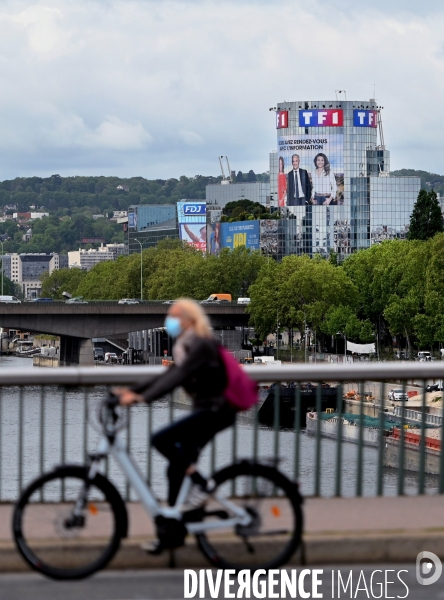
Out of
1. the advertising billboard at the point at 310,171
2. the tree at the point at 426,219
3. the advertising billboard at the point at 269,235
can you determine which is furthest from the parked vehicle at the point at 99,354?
the tree at the point at 426,219

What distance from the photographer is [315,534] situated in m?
8.70

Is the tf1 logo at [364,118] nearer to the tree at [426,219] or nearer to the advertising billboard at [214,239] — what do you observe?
the advertising billboard at [214,239]

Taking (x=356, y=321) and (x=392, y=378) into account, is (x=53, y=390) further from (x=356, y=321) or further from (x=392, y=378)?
(x=392, y=378)

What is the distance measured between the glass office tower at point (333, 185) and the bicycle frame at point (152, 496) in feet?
542

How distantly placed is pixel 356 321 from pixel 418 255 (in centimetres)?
804

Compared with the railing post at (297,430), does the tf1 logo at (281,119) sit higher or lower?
higher

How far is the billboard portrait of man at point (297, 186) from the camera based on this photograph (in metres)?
176

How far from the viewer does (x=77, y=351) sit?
110 m

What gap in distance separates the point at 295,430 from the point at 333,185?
555 feet

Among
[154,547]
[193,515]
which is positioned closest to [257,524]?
[193,515]

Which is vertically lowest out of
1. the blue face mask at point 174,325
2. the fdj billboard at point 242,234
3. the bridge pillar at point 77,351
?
the bridge pillar at point 77,351

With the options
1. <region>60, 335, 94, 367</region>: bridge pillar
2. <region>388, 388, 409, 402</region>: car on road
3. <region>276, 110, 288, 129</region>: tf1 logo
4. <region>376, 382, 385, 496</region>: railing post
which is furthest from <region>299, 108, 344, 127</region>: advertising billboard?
<region>376, 382, 385, 496</region>: railing post

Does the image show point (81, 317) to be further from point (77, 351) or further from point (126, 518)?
point (126, 518)

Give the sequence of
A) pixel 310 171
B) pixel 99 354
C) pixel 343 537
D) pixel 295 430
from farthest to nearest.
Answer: pixel 310 171 < pixel 99 354 < pixel 295 430 < pixel 343 537
